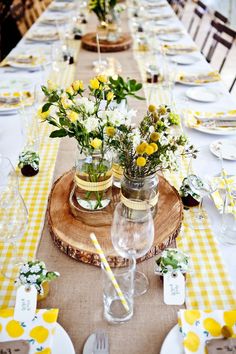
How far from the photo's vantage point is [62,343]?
33.6 inches

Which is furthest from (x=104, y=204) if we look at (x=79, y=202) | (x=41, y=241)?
(x=41, y=241)

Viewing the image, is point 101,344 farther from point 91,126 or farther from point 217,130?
point 217,130

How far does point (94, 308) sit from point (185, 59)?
209 centimetres

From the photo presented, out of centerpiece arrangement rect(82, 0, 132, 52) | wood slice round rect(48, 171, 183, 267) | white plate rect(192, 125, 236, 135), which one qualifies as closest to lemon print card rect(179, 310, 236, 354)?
wood slice round rect(48, 171, 183, 267)

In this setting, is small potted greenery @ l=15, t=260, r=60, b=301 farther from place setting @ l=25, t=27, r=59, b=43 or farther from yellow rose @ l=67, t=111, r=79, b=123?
place setting @ l=25, t=27, r=59, b=43

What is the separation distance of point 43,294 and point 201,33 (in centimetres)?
597

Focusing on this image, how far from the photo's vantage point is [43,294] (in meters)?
0.96

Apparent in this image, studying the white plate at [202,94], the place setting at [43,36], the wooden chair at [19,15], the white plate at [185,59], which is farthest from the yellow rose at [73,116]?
the wooden chair at [19,15]

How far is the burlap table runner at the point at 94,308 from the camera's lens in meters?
0.88

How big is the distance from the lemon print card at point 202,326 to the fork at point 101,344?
18cm

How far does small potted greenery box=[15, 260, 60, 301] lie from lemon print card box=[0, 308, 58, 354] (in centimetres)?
7

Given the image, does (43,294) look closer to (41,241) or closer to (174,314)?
(41,241)

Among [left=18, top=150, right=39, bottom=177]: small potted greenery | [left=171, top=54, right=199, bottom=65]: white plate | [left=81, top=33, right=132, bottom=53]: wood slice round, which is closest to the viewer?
[left=18, top=150, right=39, bottom=177]: small potted greenery

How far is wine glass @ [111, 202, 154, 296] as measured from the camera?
95 cm
